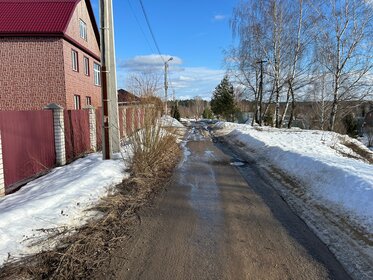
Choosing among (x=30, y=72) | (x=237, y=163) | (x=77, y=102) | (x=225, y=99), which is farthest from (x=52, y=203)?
(x=225, y=99)

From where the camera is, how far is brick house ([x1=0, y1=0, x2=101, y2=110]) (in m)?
17.1

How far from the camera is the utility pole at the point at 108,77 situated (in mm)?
9164

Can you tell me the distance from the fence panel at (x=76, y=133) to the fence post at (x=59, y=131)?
46 cm

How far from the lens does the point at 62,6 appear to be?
18.4m

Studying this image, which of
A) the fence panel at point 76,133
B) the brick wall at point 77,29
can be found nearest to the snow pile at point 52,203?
the fence panel at point 76,133

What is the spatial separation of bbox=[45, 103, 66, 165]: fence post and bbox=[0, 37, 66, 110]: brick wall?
8921mm

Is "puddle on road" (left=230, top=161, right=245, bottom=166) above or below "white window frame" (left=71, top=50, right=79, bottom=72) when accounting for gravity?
below

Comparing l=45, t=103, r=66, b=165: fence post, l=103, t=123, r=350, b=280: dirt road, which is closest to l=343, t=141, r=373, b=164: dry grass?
l=103, t=123, r=350, b=280: dirt road

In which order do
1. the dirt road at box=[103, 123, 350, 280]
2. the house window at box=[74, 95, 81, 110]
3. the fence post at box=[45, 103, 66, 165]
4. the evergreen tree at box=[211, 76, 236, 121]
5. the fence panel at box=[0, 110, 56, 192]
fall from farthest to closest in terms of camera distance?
the evergreen tree at box=[211, 76, 236, 121]
the house window at box=[74, 95, 81, 110]
the fence post at box=[45, 103, 66, 165]
the fence panel at box=[0, 110, 56, 192]
the dirt road at box=[103, 123, 350, 280]

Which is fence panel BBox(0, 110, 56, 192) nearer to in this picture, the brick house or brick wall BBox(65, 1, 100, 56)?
the brick house

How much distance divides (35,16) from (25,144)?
1272cm

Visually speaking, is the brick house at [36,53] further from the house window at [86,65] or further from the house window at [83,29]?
the house window at [86,65]

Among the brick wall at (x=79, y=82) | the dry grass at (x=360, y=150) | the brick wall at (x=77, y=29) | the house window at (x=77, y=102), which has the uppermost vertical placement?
the brick wall at (x=77, y=29)

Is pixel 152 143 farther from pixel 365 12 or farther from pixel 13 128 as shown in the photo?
pixel 365 12
